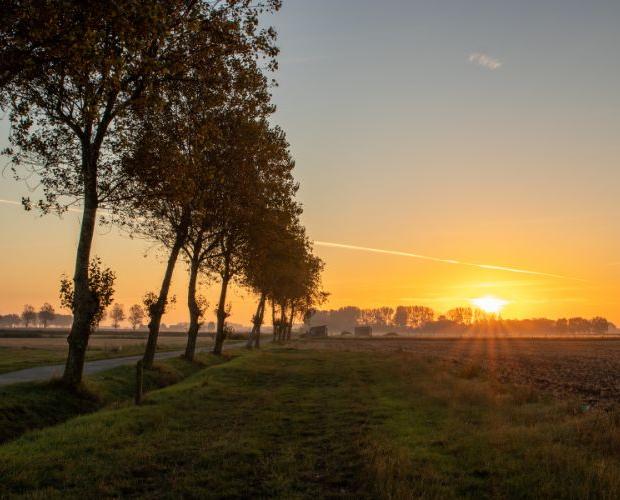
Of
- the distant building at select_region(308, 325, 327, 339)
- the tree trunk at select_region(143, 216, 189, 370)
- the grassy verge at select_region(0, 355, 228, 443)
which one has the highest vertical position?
the tree trunk at select_region(143, 216, 189, 370)

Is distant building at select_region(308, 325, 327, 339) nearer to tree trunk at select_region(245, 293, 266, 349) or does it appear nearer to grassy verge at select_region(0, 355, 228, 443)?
tree trunk at select_region(245, 293, 266, 349)

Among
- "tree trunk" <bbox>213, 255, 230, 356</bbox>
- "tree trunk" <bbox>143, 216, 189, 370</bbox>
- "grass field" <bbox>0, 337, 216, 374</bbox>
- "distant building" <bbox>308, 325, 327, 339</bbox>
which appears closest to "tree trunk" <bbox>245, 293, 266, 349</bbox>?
"grass field" <bbox>0, 337, 216, 374</bbox>

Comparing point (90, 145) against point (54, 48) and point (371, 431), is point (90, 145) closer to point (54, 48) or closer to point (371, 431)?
point (54, 48)

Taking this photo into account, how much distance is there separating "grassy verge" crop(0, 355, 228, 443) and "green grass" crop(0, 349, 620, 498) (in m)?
2.08

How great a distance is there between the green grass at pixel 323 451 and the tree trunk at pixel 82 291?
163 inches

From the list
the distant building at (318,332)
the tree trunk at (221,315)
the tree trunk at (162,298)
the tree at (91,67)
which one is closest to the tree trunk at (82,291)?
the tree at (91,67)

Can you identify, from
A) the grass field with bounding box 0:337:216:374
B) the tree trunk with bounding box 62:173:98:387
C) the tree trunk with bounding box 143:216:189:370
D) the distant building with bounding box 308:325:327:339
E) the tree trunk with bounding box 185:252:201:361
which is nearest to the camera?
the tree trunk with bounding box 62:173:98:387

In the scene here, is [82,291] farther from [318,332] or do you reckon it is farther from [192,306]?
[318,332]

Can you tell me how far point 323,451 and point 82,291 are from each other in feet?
46.6

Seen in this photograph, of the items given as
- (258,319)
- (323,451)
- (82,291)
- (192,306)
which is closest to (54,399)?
(82,291)

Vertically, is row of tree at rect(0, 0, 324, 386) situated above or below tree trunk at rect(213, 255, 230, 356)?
above

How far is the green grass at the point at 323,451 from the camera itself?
10227mm

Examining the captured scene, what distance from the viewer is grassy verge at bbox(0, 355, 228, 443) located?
1703 centimetres

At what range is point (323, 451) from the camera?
Result: 1345 centimetres
